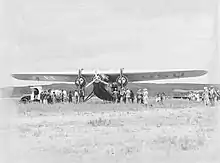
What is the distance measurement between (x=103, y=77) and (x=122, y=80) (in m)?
0.11

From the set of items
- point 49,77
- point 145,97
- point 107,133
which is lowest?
point 107,133

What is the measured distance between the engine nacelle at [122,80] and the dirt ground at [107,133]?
12cm

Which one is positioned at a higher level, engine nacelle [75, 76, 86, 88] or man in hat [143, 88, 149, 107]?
engine nacelle [75, 76, 86, 88]

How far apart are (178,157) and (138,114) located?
312 mm

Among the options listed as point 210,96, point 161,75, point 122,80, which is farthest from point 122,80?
point 210,96

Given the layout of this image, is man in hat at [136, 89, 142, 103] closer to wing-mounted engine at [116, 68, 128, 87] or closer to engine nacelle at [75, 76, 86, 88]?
wing-mounted engine at [116, 68, 128, 87]

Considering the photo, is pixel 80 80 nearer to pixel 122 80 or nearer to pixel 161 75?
pixel 122 80

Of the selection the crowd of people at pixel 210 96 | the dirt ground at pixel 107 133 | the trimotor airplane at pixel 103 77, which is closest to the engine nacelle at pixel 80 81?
the trimotor airplane at pixel 103 77

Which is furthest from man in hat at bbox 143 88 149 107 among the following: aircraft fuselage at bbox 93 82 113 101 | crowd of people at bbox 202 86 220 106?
crowd of people at bbox 202 86 220 106

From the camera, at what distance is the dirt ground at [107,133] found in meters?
2.05

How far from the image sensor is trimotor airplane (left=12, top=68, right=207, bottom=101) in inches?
81.9

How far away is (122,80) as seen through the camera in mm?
2111

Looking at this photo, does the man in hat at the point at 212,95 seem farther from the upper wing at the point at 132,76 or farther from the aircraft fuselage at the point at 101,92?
the aircraft fuselage at the point at 101,92

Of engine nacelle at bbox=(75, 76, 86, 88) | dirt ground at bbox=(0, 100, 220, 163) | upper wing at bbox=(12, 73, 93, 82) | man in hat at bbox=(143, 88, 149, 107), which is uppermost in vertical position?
upper wing at bbox=(12, 73, 93, 82)
